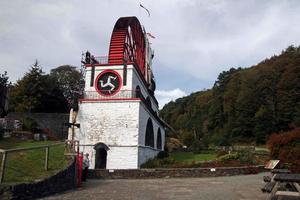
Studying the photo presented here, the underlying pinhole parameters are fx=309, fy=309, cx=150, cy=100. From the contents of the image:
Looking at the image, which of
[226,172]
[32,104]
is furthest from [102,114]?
[32,104]

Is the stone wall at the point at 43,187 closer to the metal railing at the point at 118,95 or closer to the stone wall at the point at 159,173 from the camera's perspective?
the stone wall at the point at 159,173

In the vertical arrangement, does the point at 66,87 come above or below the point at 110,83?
above

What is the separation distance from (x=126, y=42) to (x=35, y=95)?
15.8m

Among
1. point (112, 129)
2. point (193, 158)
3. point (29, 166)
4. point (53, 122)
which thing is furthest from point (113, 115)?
point (53, 122)

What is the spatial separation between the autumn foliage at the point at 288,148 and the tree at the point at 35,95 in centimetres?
2772

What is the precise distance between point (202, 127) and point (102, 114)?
62.7 m

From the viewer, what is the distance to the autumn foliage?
12.7 meters

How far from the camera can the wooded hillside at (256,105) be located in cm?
5566

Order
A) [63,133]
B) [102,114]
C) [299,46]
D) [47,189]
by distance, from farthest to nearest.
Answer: [299,46], [63,133], [102,114], [47,189]

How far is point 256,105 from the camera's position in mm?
62219

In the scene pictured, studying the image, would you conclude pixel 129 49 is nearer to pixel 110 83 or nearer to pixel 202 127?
pixel 110 83

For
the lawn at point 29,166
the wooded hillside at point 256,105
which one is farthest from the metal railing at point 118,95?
the wooded hillside at point 256,105

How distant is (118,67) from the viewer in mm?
23750

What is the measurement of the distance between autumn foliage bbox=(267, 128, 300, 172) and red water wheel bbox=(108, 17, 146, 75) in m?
13.6
